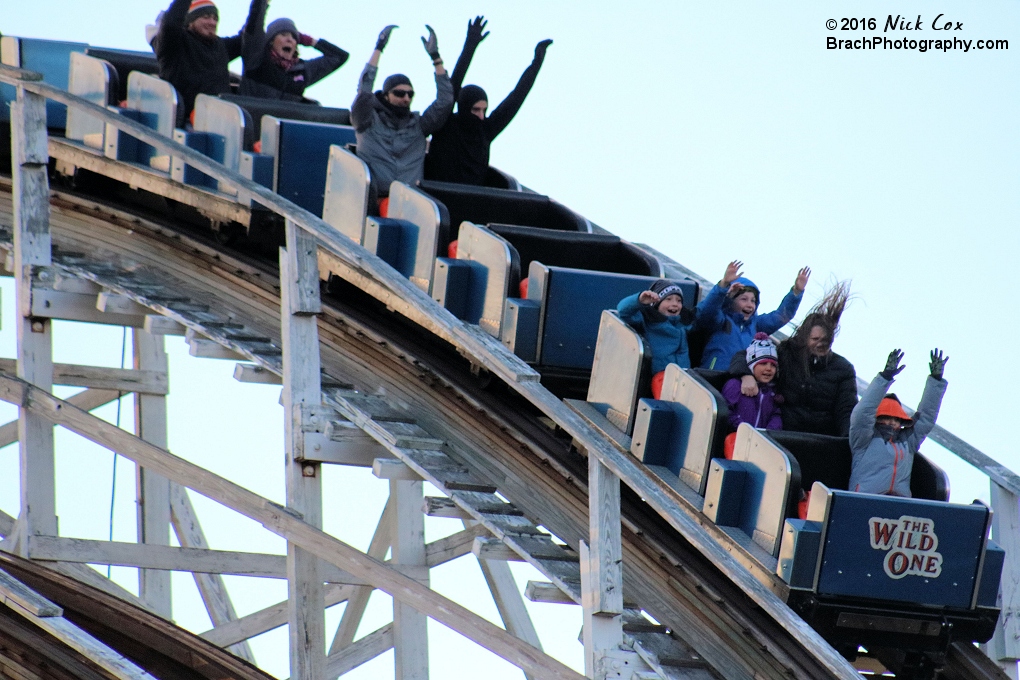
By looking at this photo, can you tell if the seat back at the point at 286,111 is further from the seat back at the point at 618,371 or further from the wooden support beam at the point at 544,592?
the wooden support beam at the point at 544,592

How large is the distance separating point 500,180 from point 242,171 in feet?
5.72

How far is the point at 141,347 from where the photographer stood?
37.3 feet

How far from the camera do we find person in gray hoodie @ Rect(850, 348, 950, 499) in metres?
6.51

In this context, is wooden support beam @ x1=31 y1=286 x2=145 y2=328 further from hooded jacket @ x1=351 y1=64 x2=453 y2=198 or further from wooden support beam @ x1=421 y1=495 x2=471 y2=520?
wooden support beam @ x1=421 y1=495 x2=471 y2=520

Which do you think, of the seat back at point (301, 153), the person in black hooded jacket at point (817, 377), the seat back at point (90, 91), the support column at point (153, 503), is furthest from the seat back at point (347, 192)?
the support column at point (153, 503)

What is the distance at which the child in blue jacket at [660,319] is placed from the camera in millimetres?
7199

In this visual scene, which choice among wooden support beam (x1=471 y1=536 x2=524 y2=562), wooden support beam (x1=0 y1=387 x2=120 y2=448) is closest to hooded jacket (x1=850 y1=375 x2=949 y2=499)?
wooden support beam (x1=471 y1=536 x2=524 y2=562)

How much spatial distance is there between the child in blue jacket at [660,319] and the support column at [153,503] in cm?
439

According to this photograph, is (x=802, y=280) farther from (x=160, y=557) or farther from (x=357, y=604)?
(x=357, y=604)

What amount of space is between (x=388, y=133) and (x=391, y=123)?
60 millimetres

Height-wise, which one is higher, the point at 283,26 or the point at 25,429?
the point at 283,26

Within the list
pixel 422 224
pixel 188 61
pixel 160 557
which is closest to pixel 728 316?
pixel 422 224

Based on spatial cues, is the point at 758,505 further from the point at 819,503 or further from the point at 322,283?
the point at 322,283

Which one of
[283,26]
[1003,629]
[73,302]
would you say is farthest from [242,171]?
[1003,629]
